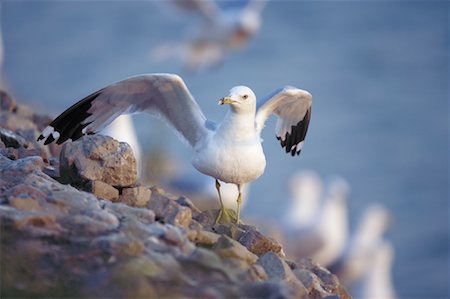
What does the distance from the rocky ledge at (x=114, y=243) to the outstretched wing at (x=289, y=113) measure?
1.07 m

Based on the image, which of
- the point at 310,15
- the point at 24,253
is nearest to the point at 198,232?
the point at 24,253

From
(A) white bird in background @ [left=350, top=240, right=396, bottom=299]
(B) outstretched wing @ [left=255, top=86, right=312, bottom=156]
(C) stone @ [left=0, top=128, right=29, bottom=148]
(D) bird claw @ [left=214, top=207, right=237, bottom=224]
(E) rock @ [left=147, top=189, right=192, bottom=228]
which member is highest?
(A) white bird in background @ [left=350, top=240, right=396, bottom=299]

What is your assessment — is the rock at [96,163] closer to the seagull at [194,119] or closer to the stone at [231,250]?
the seagull at [194,119]

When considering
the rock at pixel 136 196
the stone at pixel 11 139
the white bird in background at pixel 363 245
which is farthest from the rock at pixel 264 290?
the white bird in background at pixel 363 245

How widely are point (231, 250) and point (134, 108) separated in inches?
76.4

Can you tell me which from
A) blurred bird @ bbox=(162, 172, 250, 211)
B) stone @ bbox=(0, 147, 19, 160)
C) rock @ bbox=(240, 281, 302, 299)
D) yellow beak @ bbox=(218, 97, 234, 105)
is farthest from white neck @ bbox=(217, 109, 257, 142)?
blurred bird @ bbox=(162, 172, 250, 211)

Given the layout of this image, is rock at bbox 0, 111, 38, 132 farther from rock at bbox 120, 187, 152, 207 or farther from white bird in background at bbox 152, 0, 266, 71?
white bird in background at bbox 152, 0, 266, 71

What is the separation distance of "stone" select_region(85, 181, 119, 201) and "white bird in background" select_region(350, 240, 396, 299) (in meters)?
8.70

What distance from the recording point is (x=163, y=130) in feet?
35.3

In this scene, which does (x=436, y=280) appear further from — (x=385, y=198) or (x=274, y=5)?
(x=274, y=5)

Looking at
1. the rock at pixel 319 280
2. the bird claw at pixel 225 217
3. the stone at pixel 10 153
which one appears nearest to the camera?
the rock at pixel 319 280

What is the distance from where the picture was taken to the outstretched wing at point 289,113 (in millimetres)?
6309

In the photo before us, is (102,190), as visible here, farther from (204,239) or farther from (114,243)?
(114,243)

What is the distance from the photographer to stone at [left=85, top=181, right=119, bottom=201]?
518cm
